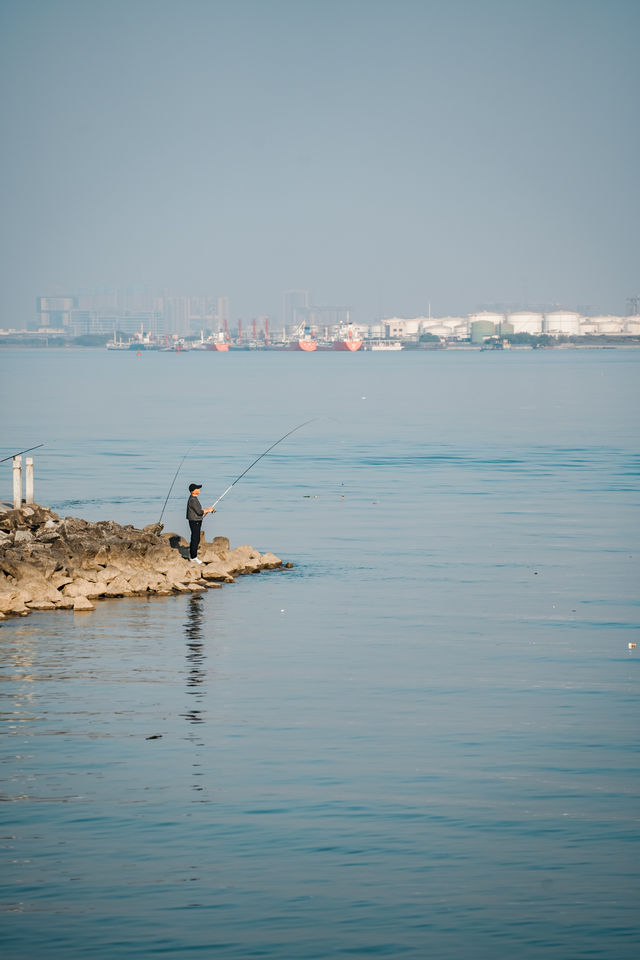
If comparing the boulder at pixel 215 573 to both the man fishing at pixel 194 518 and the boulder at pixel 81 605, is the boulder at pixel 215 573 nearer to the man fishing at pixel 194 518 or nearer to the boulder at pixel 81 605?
the man fishing at pixel 194 518

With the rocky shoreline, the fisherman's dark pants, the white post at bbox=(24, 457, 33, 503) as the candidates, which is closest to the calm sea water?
the rocky shoreline

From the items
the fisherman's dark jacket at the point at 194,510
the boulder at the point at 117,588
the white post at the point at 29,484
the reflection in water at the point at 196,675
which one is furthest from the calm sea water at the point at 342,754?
the white post at the point at 29,484

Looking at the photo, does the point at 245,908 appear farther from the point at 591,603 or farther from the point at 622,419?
the point at 622,419

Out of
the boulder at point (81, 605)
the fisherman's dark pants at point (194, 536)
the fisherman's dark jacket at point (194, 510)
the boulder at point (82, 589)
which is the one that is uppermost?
the fisherman's dark jacket at point (194, 510)

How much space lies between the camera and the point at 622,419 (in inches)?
3137

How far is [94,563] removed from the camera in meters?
25.2

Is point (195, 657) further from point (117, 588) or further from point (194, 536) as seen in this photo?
point (194, 536)

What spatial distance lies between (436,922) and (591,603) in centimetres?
1335

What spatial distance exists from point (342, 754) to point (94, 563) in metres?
11.0

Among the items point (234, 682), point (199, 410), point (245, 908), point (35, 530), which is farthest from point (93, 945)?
point (199, 410)

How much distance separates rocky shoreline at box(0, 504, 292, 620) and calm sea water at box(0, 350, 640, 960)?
0.70m

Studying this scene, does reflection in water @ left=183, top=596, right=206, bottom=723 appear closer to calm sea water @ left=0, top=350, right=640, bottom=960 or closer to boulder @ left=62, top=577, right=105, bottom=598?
calm sea water @ left=0, top=350, right=640, bottom=960

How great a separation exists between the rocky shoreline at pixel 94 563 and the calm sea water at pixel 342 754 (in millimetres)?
703

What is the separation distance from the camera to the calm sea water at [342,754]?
36.7ft
